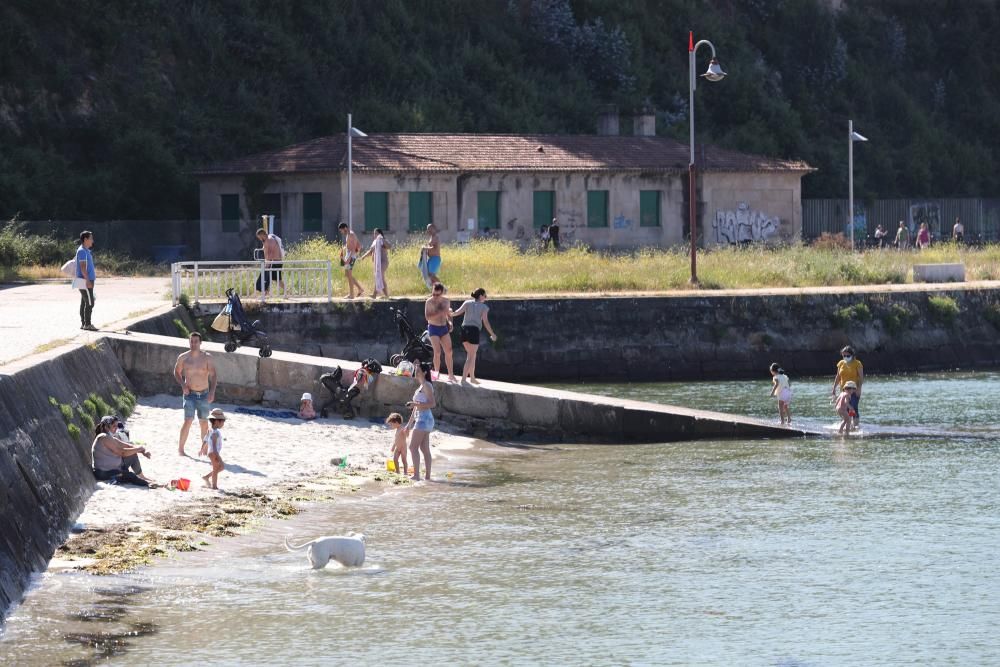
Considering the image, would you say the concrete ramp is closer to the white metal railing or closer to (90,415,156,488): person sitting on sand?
(90,415,156,488): person sitting on sand

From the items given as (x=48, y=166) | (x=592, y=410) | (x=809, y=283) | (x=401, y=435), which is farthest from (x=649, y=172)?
(x=401, y=435)

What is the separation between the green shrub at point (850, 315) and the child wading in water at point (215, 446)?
19.2m

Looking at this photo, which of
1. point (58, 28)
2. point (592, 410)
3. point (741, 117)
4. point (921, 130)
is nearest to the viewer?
point (592, 410)

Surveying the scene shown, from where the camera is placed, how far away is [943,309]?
36594 mm

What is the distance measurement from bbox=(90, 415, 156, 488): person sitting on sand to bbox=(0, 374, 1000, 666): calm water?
201 cm

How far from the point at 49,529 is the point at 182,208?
121ft

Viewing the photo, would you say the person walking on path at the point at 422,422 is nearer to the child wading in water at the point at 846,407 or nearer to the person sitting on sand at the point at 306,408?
the person sitting on sand at the point at 306,408

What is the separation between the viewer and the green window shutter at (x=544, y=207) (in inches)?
1914

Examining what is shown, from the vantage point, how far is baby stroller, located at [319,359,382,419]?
24.6 m

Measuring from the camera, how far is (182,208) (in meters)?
51.7

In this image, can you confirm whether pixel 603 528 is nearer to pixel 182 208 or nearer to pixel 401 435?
pixel 401 435

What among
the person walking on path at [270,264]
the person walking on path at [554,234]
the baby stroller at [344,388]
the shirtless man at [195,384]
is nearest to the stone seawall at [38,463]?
the shirtless man at [195,384]

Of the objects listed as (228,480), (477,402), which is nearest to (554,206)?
(477,402)

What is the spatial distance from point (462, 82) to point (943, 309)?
29.0m
